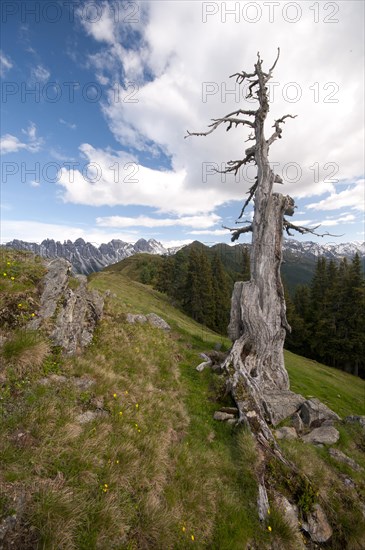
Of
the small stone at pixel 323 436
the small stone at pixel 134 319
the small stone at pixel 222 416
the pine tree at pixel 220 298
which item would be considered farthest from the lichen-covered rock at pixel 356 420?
the pine tree at pixel 220 298

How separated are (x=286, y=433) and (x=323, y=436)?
2.00 m

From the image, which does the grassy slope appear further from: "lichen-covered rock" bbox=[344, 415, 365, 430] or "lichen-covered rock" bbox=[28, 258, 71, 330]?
"lichen-covered rock" bbox=[344, 415, 365, 430]

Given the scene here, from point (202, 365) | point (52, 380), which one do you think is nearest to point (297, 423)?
point (202, 365)

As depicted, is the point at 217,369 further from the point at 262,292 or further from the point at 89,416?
the point at 89,416

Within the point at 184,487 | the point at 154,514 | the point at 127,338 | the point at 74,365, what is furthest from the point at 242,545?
the point at 127,338

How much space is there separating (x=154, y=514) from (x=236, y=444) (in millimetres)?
3921

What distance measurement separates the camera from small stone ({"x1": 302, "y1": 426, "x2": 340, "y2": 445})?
10.3m

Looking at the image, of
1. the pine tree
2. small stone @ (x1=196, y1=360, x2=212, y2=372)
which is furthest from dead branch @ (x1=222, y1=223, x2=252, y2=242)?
the pine tree

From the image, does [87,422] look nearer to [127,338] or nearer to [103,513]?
[103,513]

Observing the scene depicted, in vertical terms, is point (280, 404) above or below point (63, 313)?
below

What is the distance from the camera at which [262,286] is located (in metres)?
13.6

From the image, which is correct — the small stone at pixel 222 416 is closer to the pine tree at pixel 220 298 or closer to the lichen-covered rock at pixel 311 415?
the lichen-covered rock at pixel 311 415

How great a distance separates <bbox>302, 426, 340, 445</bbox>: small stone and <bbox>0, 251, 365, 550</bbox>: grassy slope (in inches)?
35.6

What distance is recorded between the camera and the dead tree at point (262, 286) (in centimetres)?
1284
